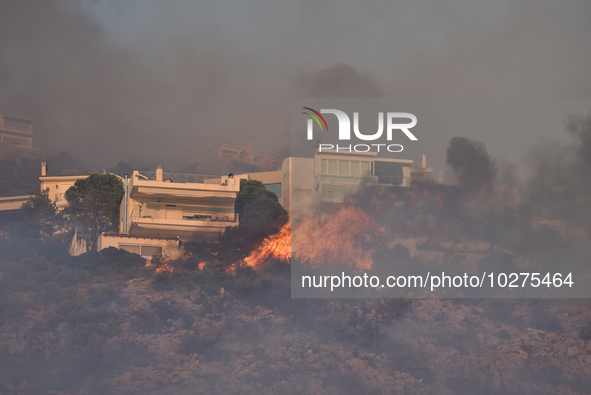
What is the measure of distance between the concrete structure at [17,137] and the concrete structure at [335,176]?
68.2 m

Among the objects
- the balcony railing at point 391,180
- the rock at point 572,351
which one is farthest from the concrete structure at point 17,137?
the rock at point 572,351

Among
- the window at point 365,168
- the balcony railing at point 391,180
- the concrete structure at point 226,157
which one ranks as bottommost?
the balcony railing at point 391,180

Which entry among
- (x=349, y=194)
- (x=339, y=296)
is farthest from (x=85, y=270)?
(x=349, y=194)

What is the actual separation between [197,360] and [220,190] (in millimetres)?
15947

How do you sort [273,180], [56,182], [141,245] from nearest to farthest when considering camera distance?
[141,245] < [273,180] < [56,182]

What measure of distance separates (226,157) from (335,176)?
6138cm

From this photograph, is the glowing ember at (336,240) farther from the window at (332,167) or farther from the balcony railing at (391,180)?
the balcony railing at (391,180)

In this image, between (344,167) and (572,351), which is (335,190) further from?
(572,351)

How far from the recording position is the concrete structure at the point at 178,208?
42.0 m

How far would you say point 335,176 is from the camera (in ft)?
Result: 151

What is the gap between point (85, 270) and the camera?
122ft

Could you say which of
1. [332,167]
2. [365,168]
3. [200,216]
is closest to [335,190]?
[332,167]

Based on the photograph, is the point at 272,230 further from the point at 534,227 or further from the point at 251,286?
the point at 534,227

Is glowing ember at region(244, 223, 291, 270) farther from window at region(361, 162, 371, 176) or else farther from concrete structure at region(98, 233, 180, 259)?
window at region(361, 162, 371, 176)
